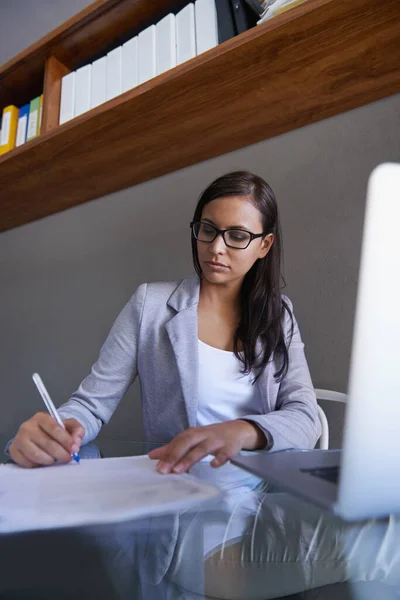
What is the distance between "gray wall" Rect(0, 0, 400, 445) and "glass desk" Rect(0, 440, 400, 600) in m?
0.92

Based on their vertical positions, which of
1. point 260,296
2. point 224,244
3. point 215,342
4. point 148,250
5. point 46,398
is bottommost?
point 46,398

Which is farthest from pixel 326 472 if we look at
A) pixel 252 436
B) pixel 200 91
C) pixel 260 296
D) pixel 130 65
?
pixel 130 65

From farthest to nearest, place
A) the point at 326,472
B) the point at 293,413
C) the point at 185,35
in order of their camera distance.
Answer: the point at 185,35, the point at 293,413, the point at 326,472

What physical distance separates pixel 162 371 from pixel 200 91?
2.66 ft

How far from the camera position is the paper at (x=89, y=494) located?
1.37ft

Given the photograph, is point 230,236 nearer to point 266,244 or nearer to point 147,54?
point 266,244

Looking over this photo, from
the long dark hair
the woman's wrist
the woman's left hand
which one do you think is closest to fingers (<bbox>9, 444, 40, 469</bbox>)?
the woman's left hand

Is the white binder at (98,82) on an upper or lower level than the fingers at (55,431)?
upper

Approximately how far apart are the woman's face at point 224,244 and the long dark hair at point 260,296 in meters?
0.03

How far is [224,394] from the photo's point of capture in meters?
1.14

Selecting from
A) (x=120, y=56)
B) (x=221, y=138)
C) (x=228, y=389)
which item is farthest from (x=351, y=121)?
(x=228, y=389)

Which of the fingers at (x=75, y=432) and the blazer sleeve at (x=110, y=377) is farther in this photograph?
the blazer sleeve at (x=110, y=377)

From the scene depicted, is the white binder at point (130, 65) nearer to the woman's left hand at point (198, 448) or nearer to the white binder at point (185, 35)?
the white binder at point (185, 35)

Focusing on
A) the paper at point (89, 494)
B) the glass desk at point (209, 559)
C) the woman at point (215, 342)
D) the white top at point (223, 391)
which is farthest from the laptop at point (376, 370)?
the white top at point (223, 391)
